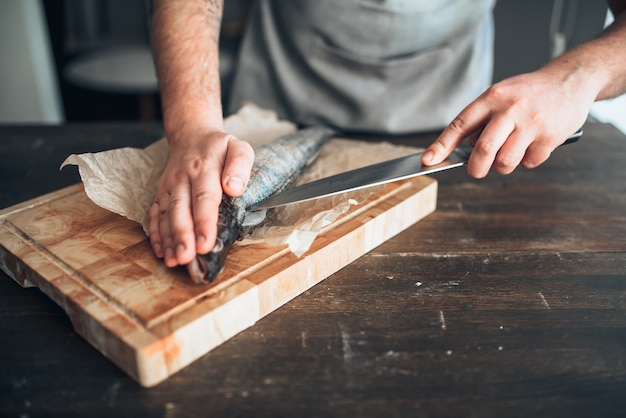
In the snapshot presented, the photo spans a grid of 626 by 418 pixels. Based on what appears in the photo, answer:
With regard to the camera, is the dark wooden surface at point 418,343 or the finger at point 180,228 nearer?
the dark wooden surface at point 418,343

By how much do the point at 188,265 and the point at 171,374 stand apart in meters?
0.16

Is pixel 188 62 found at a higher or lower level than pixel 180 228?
higher

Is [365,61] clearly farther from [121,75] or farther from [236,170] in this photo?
[121,75]

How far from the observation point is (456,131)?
1010 mm

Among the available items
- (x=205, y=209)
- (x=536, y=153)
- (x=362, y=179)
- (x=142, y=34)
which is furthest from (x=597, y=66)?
(x=142, y=34)

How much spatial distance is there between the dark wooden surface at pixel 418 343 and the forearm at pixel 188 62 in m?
0.44

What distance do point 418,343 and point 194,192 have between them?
434mm

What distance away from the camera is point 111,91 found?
2398 millimetres

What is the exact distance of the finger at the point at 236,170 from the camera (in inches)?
35.7

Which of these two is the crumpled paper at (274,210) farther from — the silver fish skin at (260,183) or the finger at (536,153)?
the finger at (536,153)

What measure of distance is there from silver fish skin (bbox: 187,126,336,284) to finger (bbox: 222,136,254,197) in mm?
32

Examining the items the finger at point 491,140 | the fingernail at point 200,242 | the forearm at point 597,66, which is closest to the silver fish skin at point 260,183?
the fingernail at point 200,242

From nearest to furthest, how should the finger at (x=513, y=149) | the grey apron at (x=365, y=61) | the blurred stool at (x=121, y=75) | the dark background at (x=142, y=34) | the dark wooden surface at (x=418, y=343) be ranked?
the dark wooden surface at (x=418, y=343) < the finger at (x=513, y=149) < the grey apron at (x=365, y=61) < the blurred stool at (x=121, y=75) < the dark background at (x=142, y=34)

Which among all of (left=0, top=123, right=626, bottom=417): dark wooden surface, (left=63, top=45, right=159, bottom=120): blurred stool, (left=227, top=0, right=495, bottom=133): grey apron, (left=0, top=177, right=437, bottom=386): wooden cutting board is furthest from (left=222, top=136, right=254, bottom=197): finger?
(left=63, top=45, right=159, bottom=120): blurred stool
